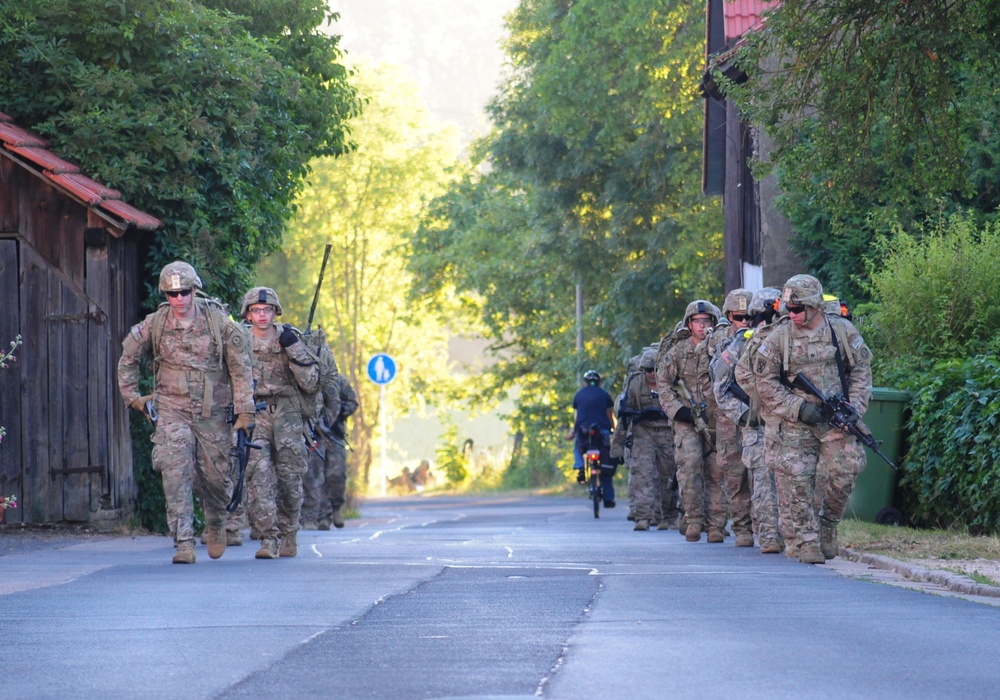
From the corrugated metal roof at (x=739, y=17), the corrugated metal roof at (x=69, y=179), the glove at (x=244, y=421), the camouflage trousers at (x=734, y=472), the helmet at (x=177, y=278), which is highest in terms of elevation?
the corrugated metal roof at (x=739, y=17)

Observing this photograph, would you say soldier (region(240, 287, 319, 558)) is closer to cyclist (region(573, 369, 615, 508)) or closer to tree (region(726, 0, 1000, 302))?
tree (region(726, 0, 1000, 302))

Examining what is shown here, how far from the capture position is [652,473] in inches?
772

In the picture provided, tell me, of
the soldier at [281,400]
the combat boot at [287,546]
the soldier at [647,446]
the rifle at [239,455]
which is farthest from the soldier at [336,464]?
the rifle at [239,455]

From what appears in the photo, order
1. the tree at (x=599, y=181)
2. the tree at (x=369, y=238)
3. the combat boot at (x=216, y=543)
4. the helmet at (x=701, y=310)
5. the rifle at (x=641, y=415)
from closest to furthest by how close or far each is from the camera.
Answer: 1. the combat boot at (x=216, y=543)
2. the helmet at (x=701, y=310)
3. the rifle at (x=641, y=415)
4. the tree at (x=599, y=181)
5. the tree at (x=369, y=238)

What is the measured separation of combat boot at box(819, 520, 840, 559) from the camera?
44.5ft

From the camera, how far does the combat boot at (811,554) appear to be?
42.8 feet

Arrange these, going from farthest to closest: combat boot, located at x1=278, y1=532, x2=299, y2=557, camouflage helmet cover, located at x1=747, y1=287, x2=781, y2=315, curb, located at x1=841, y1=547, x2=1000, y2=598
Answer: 1. camouflage helmet cover, located at x1=747, y1=287, x2=781, y2=315
2. combat boot, located at x1=278, y1=532, x2=299, y2=557
3. curb, located at x1=841, y1=547, x2=1000, y2=598

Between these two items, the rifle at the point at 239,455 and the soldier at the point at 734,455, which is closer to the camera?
the rifle at the point at 239,455

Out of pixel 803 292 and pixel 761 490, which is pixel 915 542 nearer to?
pixel 761 490

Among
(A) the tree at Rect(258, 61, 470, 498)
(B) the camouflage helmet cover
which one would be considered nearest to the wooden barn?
(B) the camouflage helmet cover

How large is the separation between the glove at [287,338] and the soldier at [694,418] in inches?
153

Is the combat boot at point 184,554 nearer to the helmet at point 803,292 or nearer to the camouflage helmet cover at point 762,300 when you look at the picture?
the helmet at point 803,292

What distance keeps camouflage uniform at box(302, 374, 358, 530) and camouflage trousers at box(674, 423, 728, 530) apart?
470 cm

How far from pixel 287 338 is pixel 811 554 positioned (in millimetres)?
4567
